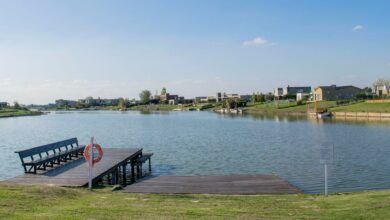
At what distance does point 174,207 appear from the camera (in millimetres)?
11430

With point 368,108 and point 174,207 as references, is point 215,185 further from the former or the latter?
point 368,108

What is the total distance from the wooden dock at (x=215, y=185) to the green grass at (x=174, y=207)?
2.11 metres

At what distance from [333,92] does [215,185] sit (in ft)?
467

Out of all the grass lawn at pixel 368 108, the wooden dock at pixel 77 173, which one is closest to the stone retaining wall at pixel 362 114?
the grass lawn at pixel 368 108

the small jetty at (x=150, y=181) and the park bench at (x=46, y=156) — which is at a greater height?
the park bench at (x=46, y=156)

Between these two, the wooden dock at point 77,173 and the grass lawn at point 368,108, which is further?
the grass lawn at point 368,108

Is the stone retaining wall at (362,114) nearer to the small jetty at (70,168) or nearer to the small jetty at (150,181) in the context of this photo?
the small jetty at (70,168)

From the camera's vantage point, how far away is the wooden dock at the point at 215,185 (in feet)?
53.5

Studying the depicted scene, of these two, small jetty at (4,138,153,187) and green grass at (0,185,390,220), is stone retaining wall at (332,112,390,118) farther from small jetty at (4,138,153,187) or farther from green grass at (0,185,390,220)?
green grass at (0,185,390,220)

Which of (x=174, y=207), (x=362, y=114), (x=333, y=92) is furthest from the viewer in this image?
(x=333, y=92)

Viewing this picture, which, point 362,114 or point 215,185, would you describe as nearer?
point 215,185

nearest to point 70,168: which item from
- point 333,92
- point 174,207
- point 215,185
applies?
point 215,185

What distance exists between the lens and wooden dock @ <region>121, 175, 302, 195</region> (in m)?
16.3

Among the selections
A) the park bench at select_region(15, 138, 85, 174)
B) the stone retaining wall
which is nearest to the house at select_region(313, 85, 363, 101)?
the stone retaining wall
